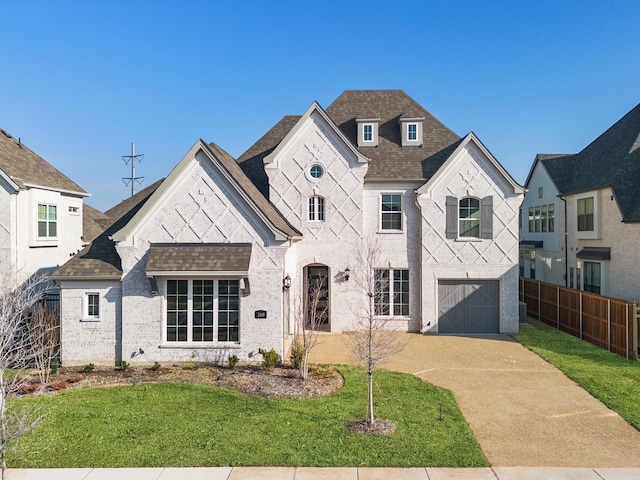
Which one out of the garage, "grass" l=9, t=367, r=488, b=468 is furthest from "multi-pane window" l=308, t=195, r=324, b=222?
"grass" l=9, t=367, r=488, b=468

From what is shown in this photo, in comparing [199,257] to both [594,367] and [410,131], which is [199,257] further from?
[594,367]

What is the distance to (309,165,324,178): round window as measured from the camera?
1975 centimetres

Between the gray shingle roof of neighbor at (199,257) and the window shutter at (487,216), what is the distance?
37.1 ft

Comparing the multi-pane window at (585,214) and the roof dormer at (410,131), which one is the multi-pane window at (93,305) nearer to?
the roof dormer at (410,131)

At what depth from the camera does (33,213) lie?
1922 cm

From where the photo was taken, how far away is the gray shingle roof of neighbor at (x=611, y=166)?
21.1 m

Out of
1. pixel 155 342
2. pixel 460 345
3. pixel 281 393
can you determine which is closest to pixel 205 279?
pixel 155 342

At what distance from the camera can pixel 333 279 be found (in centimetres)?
2002

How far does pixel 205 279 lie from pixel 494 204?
44.4ft

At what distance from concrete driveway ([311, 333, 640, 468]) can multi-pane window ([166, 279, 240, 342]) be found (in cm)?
349

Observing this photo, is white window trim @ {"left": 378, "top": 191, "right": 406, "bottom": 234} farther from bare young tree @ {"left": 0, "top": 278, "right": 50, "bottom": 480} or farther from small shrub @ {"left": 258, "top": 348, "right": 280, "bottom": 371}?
bare young tree @ {"left": 0, "top": 278, "right": 50, "bottom": 480}

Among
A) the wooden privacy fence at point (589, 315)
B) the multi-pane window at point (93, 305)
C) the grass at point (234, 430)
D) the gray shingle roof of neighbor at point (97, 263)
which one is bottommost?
the grass at point (234, 430)

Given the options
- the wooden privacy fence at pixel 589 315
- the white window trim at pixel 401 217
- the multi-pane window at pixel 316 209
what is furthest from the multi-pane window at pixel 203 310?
the wooden privacy fence at pixel 589 315

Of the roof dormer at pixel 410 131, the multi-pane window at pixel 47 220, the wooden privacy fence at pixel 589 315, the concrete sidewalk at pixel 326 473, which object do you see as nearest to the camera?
the concrete sidewalk at pixel 326 473
